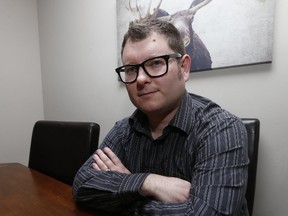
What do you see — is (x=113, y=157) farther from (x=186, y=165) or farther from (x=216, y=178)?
(x=216, y=178)

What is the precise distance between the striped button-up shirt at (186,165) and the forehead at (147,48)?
226 mm

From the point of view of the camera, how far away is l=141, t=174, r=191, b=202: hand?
79 centimetres

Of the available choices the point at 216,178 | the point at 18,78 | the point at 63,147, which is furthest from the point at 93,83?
the point at 216,178

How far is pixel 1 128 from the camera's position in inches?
95.4

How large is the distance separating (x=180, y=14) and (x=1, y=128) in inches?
80.2

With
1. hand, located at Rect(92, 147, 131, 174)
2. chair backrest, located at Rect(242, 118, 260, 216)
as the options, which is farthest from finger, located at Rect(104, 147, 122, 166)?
chair backrest, located at Rect(242, 118, 260, 216)

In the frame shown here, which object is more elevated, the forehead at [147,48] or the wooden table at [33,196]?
the forehead at [147,48]

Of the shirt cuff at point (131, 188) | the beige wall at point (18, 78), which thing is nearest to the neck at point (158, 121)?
the shirt cuff at point (131, 188)

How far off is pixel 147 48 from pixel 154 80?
121 millimetres

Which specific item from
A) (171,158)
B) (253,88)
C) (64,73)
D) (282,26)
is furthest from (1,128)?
(282,26)

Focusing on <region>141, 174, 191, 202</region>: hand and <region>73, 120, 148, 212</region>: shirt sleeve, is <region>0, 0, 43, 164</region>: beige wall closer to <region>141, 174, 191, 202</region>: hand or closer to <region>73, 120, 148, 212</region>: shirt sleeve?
<region>73, 120, 148, 212</region>: shirt sleeve

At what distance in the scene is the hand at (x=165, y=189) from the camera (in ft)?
2.60

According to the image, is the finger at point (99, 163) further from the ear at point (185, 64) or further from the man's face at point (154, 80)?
the ear at point (185, 64)

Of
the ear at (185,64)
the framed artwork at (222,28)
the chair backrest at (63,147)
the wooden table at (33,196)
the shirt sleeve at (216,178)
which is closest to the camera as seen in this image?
the shirt sleeve at (216,178)
